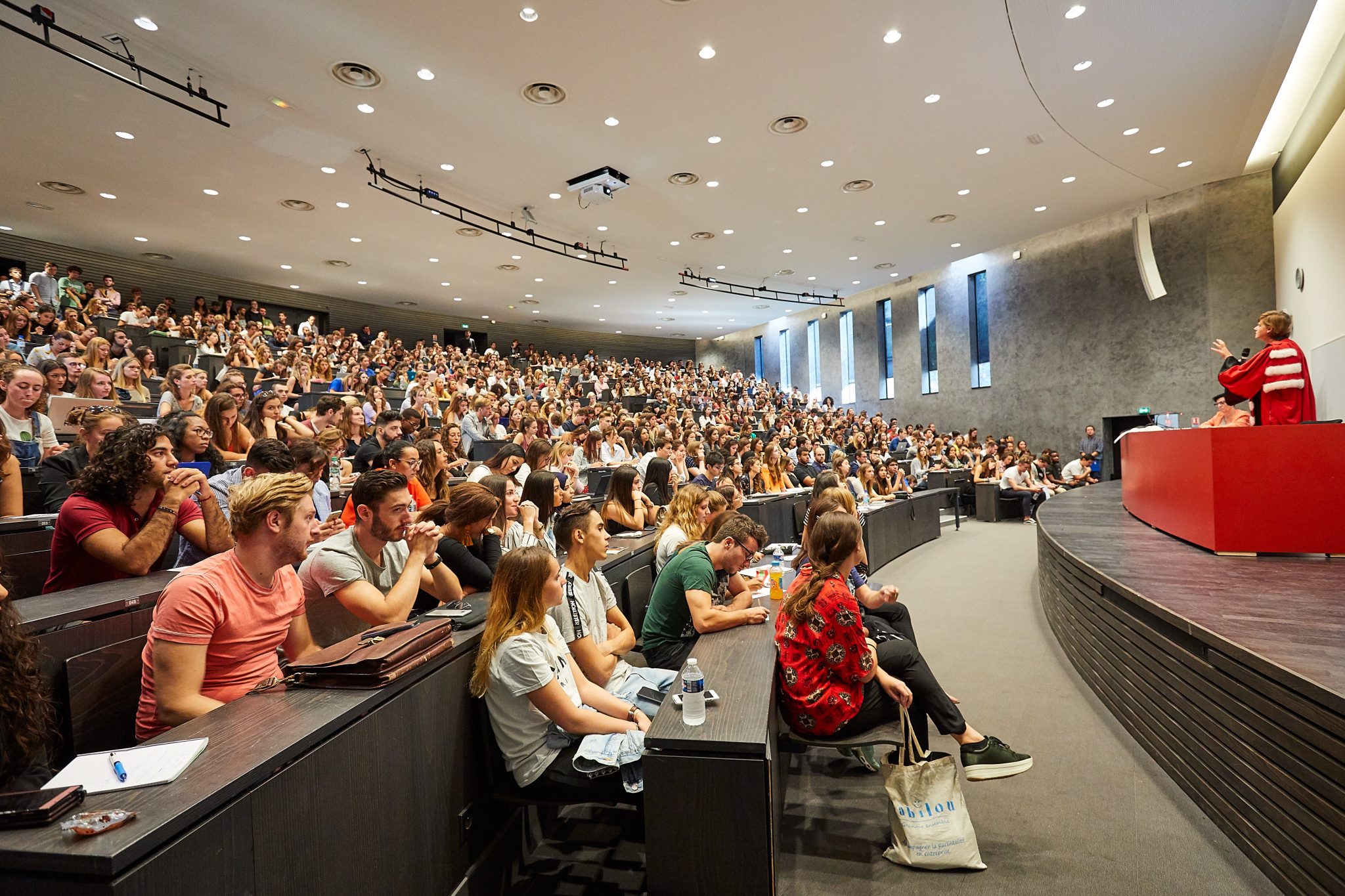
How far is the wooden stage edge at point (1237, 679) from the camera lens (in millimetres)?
1928

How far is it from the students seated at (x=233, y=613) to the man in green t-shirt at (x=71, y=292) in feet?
37.3

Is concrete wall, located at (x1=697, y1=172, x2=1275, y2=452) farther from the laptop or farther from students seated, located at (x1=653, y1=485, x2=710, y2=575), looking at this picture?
the laptop

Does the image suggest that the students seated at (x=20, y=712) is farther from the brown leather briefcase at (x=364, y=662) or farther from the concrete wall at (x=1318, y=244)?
the concrete wall at (x=1318, y=244)

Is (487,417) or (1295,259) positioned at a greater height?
(1295,259)

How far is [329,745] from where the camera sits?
1.51 meters

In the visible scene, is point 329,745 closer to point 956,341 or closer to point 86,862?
point 86,862

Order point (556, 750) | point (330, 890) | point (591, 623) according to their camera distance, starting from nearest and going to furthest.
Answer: point (330, 890)
point (556, 750)
point (591, 623)

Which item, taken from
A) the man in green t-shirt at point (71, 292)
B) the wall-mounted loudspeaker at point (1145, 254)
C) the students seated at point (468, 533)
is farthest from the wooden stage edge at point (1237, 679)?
the man in green t-shirt at point (71, 292)

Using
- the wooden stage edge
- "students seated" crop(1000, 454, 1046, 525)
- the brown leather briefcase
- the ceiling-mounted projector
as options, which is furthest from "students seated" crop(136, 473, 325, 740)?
"students seated" crop(1000, 454, 1046, 525)

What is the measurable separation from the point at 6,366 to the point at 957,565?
27.9ft

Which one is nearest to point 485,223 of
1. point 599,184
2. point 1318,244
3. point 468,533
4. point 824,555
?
point 599,184

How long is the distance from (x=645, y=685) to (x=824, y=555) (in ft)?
2.90

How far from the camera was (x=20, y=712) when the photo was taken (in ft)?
4.32

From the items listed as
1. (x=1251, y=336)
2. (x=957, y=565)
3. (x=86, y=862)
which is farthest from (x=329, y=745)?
(x=1251, y=336)
